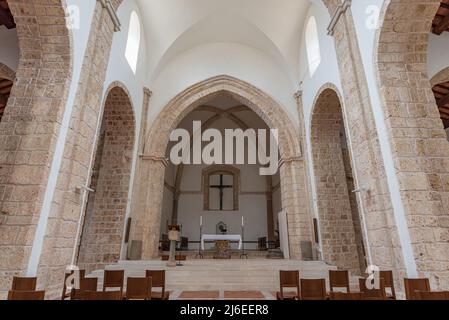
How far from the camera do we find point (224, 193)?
1656 centimetres

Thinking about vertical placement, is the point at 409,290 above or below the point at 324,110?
below

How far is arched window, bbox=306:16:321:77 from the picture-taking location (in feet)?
26.7

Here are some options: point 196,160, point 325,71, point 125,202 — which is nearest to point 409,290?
point 325,71

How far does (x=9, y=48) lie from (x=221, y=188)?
1234 centimetres

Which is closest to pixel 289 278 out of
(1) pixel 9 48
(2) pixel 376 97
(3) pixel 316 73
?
(2) pixel 376 97

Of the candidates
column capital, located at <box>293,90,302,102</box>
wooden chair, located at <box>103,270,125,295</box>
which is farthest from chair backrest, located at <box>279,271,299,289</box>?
column capital, located at <box>293,90,302,102</box>

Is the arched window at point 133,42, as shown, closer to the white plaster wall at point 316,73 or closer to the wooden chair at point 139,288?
the white plaster wall at point 316,73

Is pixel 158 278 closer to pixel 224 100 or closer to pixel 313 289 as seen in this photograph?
pixel 313 289

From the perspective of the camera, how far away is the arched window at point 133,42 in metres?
8.09

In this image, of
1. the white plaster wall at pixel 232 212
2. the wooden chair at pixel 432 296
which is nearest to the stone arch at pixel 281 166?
the wooden chair at pixel 432 296

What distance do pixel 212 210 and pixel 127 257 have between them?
28.2ft

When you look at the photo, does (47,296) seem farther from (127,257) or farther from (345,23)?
(345,23)

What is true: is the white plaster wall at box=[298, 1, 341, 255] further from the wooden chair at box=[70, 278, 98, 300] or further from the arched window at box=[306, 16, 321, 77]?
the wooden chair at box=[70, 278, 98, 300]

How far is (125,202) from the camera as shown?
7.67 meters
